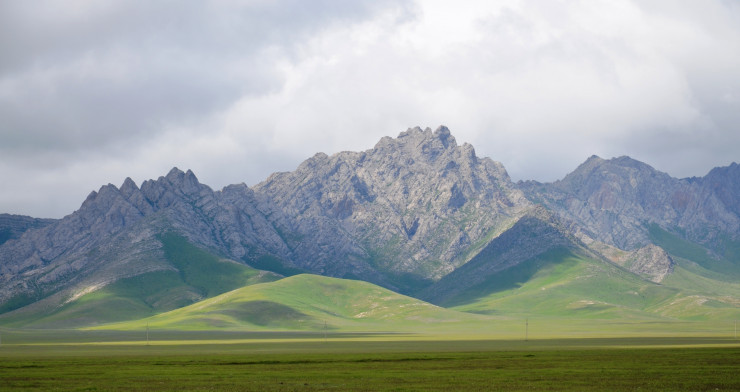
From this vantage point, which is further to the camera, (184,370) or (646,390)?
(184,370)

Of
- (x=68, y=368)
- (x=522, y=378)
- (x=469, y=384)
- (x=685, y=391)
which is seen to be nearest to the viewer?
(x=685, y=391)

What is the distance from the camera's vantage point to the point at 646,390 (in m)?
81.2

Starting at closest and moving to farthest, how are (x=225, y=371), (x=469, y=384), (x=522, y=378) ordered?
(x=469, y=384) < (x=522, y=378) < (x=225, y=371)

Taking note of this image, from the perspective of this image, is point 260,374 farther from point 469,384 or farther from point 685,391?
point 685,391

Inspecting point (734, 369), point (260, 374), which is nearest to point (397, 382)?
point (260, 374)

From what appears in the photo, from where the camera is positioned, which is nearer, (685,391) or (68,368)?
(685,391)

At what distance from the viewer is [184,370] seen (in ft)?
377

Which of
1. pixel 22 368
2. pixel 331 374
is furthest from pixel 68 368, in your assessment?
pixel 331 374

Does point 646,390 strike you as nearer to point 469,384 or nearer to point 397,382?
point 469,384

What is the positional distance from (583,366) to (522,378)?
22485mm

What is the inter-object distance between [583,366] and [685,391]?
34.7 m

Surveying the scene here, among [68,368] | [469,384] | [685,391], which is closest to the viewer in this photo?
[685,391]

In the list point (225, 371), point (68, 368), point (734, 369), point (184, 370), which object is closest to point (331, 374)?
point (225, 371)

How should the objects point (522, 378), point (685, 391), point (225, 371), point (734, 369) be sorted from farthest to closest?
1. point (225, 371)
2. point (734, 369)
3. point (522, 378)
4. point (685, 391)
